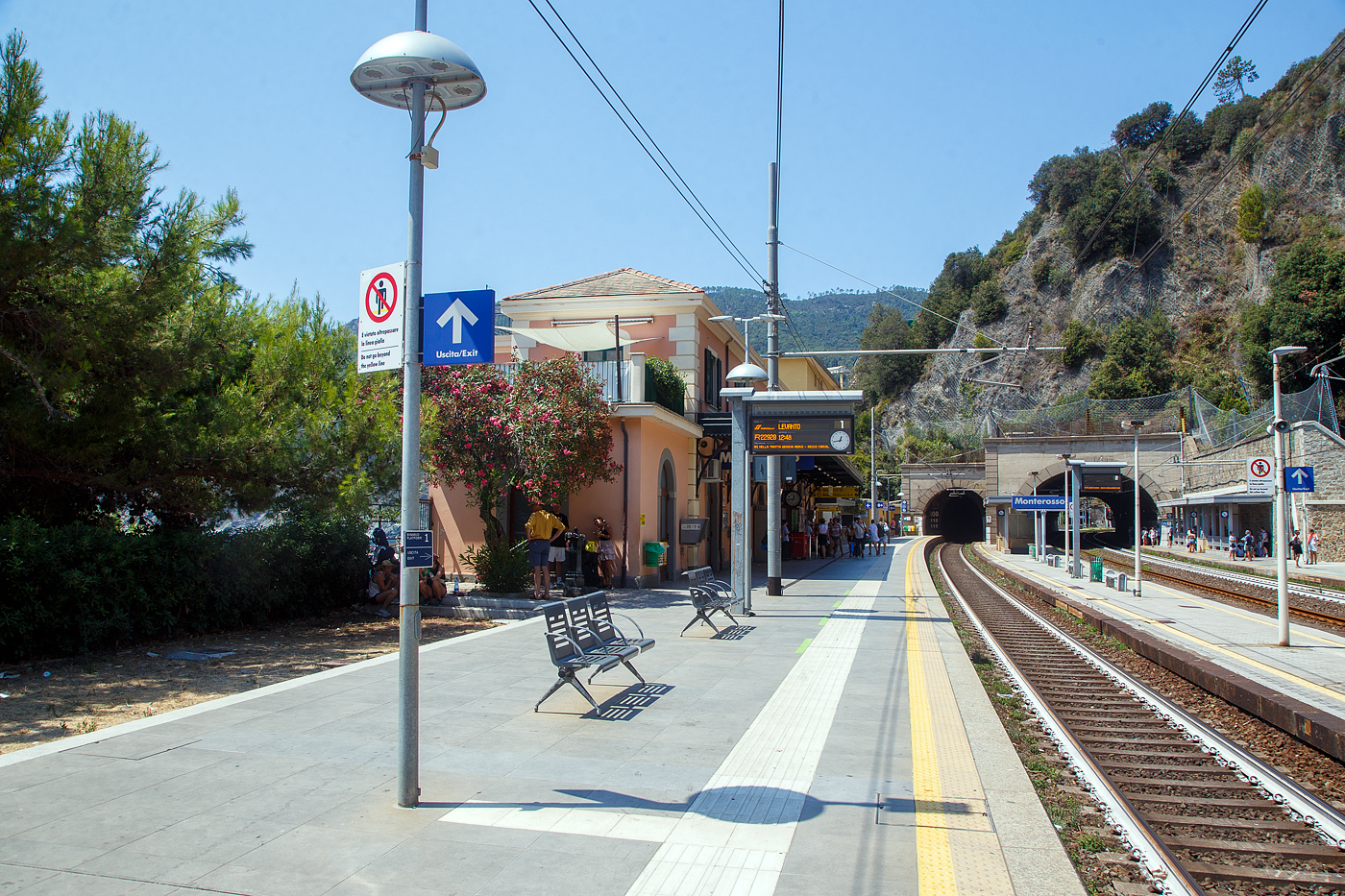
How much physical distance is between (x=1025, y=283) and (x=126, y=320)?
319ft

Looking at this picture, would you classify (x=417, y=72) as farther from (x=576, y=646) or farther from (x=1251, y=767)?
(x=1251, y=767)

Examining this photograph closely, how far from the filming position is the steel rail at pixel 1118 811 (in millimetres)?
4324

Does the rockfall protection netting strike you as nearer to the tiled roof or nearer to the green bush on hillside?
the tiled roof

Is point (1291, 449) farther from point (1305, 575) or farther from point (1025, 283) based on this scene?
point (1025, 283)

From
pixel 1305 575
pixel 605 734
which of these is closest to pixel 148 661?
pixel 605 734

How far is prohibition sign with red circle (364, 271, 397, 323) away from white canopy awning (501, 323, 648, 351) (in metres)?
14.7

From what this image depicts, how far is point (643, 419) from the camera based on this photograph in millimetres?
19219

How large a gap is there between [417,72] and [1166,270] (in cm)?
9130

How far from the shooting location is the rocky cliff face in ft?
232

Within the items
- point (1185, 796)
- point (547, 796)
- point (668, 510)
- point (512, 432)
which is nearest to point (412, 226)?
point (547, 796)

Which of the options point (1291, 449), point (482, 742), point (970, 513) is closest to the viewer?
point (482, 742)

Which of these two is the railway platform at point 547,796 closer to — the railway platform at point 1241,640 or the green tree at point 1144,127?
the railway platform at point 1241,640

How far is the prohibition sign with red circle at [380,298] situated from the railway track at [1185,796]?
16.7 ft

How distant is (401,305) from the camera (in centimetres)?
491
